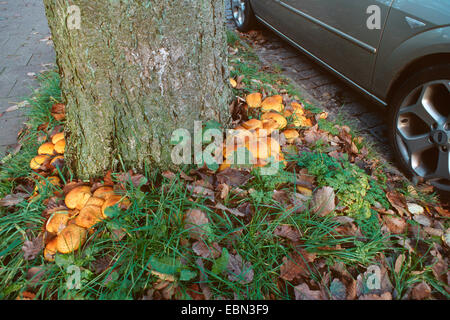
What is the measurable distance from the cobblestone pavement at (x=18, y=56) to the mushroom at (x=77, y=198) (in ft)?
4.66

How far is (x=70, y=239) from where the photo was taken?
1.56 metres

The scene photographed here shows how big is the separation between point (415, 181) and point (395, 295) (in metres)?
1.21

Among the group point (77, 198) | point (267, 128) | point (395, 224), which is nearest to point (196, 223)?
point (77, 198)

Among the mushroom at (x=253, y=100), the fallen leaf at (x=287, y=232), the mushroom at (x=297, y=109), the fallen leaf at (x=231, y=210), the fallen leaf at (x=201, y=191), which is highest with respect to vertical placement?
the mushroom at (x=253, y=100)

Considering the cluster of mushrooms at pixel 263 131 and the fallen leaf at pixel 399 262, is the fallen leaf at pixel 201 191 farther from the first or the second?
the fallen leaf at pixel 399 262

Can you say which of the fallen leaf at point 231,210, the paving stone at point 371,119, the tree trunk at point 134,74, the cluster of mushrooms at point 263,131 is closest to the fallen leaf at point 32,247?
the tree trunk at point 134,74

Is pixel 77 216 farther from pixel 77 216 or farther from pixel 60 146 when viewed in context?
pixel 60 146

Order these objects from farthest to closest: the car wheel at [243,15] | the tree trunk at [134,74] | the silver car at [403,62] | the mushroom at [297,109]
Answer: the car wheel at [243,15]
the mushroom at [297,109]
the silver car at [403,62]
the tree trunk at [134,74]

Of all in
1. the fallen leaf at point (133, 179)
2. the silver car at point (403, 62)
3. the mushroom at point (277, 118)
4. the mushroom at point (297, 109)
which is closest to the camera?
the fallen leaf at point (133, 179)

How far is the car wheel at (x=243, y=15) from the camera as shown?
15.4 ft

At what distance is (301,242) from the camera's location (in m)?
1.68

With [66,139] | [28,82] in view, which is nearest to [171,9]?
[66,139]

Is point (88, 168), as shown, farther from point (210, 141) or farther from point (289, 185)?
point (289, 185)

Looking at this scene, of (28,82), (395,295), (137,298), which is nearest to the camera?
(137,298)
